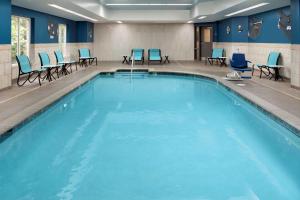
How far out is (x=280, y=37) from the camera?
10945 millimetres

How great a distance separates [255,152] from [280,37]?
25.0ft

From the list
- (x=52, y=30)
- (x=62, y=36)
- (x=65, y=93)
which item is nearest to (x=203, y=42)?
(x=62, y=36)

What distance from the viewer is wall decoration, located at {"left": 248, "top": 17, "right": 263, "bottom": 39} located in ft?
41.9

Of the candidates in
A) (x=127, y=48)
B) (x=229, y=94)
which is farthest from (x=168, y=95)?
(x=127, y=48)

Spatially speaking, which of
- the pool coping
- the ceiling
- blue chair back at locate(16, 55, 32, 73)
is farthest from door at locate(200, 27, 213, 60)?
blue chair back at locate(16, 55, 32, 73)

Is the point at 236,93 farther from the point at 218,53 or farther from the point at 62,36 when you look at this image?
the point at 62,36

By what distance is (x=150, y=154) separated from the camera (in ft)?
13.9

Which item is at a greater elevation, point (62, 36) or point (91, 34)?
point (91, 34)

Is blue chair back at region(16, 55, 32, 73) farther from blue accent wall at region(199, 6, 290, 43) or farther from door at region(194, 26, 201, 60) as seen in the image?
door at region(194, 26, 201, 60)

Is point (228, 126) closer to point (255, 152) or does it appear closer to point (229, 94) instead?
point (255, 152)

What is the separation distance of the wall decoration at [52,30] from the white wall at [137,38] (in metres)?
5.63

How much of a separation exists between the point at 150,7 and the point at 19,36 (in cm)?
670

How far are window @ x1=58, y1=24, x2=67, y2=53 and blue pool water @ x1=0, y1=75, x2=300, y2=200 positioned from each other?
27.3 ft

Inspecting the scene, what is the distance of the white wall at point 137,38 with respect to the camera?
63.9 ft
